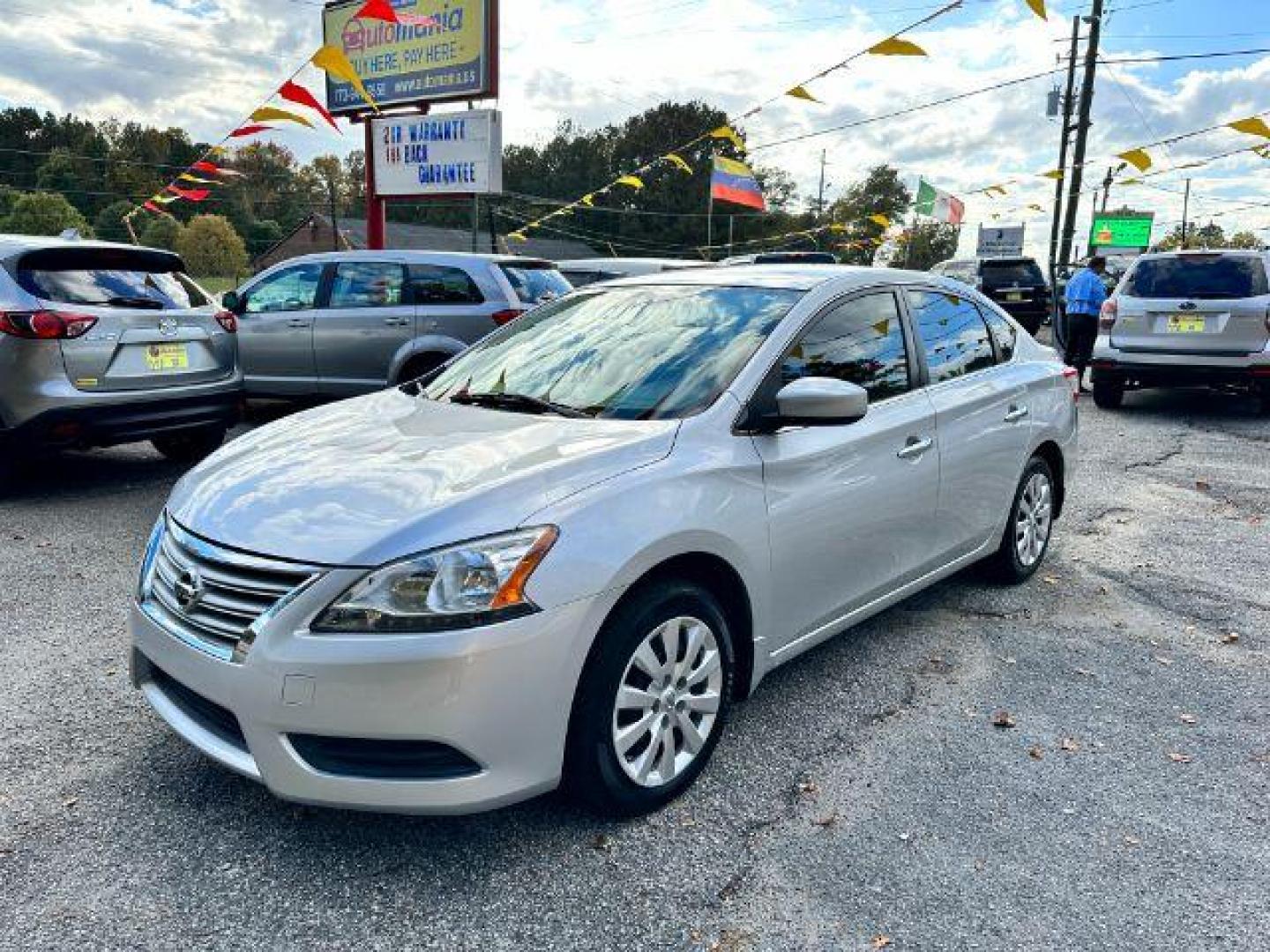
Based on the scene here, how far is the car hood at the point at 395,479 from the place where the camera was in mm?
2412

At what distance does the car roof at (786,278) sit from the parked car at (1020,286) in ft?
61.3

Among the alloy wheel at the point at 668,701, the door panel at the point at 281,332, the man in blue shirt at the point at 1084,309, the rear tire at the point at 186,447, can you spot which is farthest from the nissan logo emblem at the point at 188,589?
the man in blue shirt at the point at 1084,309

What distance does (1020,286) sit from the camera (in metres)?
21.4

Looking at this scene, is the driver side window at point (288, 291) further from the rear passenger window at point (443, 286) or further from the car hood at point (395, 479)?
the car hood at point (395, 479)

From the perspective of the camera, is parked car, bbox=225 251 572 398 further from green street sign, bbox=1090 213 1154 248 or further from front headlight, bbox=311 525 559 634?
green street sign, bbox=1090 213 1154 248

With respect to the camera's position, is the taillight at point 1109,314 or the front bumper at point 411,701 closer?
the front bumper at point 411,701

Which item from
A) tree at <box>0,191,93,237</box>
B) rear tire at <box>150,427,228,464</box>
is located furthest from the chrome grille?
tree at <box>0,191,93,237</box>

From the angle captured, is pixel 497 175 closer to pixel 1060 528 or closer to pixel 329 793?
pixel 1060 528

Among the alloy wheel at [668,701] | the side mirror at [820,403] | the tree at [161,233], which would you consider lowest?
the alloy wheel at [668,701]

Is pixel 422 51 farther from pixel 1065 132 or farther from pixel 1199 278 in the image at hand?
pixel 1065 132

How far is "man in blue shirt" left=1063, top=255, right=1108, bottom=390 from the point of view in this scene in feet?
39.8

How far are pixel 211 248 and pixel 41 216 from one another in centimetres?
1062

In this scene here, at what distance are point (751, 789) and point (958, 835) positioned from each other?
2.01 feet

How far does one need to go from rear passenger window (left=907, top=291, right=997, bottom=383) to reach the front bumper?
225cm
